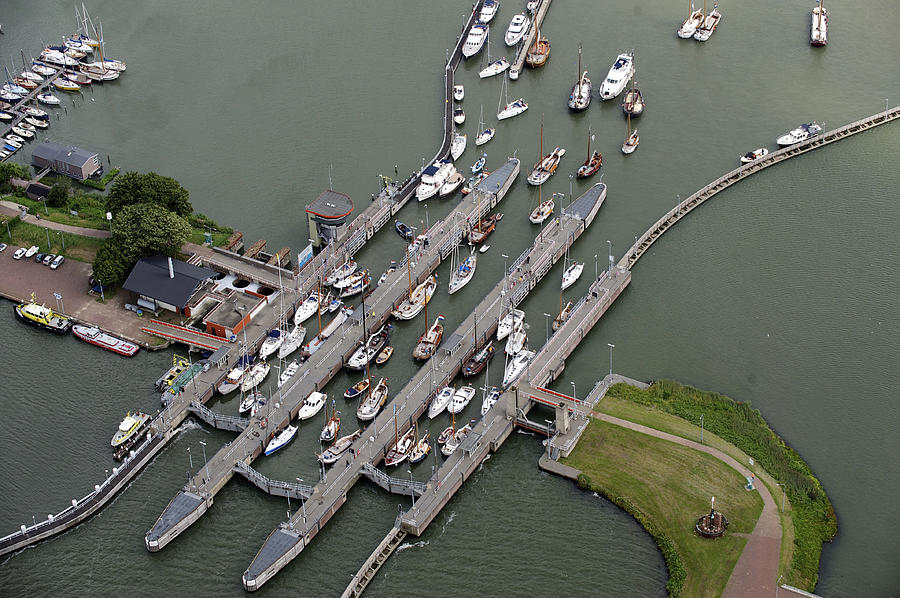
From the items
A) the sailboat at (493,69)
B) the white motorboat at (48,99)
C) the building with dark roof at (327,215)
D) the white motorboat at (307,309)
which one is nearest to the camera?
the white motorboat at (307,309)

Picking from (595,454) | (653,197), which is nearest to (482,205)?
(653,197)

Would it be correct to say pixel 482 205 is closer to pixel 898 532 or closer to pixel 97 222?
pixel 97 222

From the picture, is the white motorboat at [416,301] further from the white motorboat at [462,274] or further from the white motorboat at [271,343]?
the white motorboat at [271,343]

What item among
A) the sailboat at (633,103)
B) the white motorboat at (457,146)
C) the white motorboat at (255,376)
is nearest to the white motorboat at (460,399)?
the white motorboat at (255,376)

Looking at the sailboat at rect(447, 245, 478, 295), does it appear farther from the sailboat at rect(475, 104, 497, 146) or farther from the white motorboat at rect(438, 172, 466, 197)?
the sailboat at rect(475, 104, 497, 146)

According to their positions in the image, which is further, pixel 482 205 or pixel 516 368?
pixel 482 205
